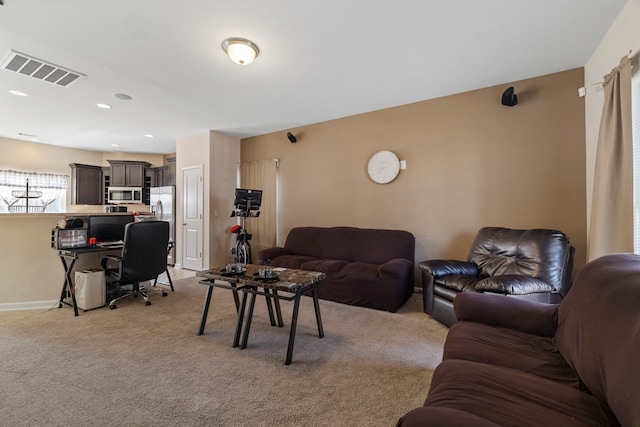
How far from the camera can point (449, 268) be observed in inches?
110

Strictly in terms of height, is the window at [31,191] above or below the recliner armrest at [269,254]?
above

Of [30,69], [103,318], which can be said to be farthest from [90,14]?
[103,318]

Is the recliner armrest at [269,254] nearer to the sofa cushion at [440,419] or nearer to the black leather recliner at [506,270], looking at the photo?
the black leather recliner at [506,270]

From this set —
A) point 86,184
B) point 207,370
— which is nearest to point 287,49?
point 207,370

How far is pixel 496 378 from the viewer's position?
109 centimetres

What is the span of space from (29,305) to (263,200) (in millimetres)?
3384

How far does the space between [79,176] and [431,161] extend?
7899mm

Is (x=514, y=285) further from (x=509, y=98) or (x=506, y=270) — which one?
(x=509, y=98)

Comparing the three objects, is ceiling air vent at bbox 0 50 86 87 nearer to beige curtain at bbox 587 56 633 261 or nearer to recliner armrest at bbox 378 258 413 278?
recliner armrest at bbox 378 258 413 278

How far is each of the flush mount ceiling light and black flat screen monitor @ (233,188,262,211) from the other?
225 centimetres

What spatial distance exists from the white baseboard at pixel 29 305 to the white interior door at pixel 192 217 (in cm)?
219

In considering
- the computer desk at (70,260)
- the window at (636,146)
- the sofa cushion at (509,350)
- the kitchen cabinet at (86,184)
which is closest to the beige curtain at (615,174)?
the window at (636,146)

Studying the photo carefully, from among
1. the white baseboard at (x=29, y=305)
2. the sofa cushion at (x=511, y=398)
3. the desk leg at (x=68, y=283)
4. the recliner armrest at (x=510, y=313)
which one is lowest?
the white baseboard at (x=29, y=305)

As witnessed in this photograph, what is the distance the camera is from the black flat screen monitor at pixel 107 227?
3.38m
